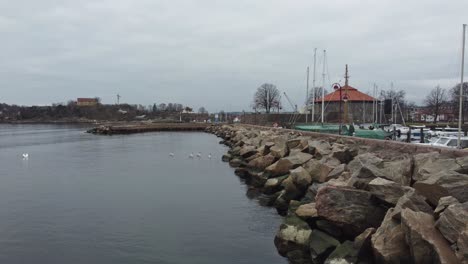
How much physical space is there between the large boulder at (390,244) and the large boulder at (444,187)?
1.14 m

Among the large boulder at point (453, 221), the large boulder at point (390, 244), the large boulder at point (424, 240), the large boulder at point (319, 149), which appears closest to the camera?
the large boulder at point (424, 240)

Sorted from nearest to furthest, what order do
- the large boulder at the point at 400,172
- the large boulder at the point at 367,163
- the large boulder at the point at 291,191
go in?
the large boulder at the point at 400,172 < the large boulder at the point at 367,163 < the large boulder at the point at 291,191

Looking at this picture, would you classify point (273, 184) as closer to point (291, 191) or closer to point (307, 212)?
point (291, 191)

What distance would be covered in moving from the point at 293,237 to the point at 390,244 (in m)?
3.51

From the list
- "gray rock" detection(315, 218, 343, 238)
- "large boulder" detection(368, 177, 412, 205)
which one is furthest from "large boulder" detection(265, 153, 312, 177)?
"large boulder" detection(368, 177, 412, 205)

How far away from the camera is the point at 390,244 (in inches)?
321

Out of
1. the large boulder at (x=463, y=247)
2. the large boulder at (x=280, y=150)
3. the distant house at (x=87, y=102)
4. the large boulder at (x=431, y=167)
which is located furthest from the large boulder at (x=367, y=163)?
the distant house at (x=87, y=102)

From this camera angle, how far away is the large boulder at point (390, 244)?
26.3 feet

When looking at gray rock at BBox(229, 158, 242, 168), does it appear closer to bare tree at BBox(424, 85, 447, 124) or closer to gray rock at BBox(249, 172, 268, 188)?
gray rock at BBox(249, 172, 268, 188)

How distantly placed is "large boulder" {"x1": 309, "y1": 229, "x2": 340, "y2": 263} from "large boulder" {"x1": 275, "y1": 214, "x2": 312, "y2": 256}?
2.04 ft

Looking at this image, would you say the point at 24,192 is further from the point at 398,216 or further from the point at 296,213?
the point at 398,216

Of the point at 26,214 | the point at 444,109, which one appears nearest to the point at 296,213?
the point at 26,214

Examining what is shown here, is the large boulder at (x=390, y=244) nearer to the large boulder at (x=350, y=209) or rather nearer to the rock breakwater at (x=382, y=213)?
the rock breakwater at (x=382, y=213)

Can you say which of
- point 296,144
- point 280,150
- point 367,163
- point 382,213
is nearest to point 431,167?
point 367,163
